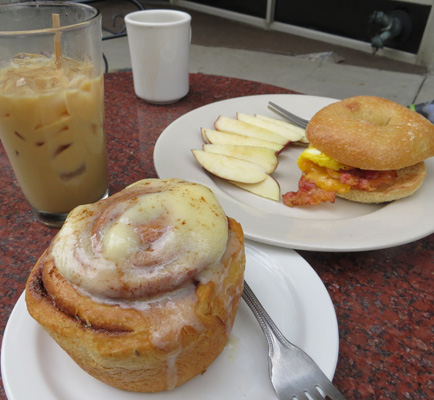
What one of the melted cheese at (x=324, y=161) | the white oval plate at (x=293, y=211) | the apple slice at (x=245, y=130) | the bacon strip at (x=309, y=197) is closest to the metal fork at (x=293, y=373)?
the white oval plate at (x=293, y=211)

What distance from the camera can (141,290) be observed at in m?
0.56

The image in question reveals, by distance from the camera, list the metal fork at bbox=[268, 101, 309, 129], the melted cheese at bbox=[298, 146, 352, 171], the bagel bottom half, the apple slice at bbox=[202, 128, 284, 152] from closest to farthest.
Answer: the bagel bottom half, the melted cheese at bbox=[298, 146, 352, 171], the apple slice at bbox=[202, 128, 284, 152], the metal fork at bbox=[268, 101, 309, 129]

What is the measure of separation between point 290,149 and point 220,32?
4.68m

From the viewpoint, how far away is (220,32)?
561cm

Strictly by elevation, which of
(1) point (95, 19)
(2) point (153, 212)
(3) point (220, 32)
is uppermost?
(1) point (95, 19)

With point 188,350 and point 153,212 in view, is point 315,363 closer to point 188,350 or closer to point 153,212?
point 188,350

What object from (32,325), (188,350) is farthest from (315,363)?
(32,325)

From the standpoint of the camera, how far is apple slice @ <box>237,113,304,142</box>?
146 centimetres

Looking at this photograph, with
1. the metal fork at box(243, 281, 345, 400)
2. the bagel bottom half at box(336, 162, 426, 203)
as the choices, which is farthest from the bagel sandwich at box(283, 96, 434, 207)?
the metal fork at box(243, 281, 345, 400)

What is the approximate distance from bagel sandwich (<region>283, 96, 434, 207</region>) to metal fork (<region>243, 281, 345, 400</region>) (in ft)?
1.83

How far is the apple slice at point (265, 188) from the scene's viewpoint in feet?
3.88

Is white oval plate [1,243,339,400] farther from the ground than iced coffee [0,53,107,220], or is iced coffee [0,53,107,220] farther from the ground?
iced coffee [0,53,107,220]

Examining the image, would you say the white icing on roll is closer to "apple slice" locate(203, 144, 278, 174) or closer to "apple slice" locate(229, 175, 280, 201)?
"apple slice" locate(229, 175, 280, 201)

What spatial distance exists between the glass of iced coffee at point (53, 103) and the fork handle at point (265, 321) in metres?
0.50
